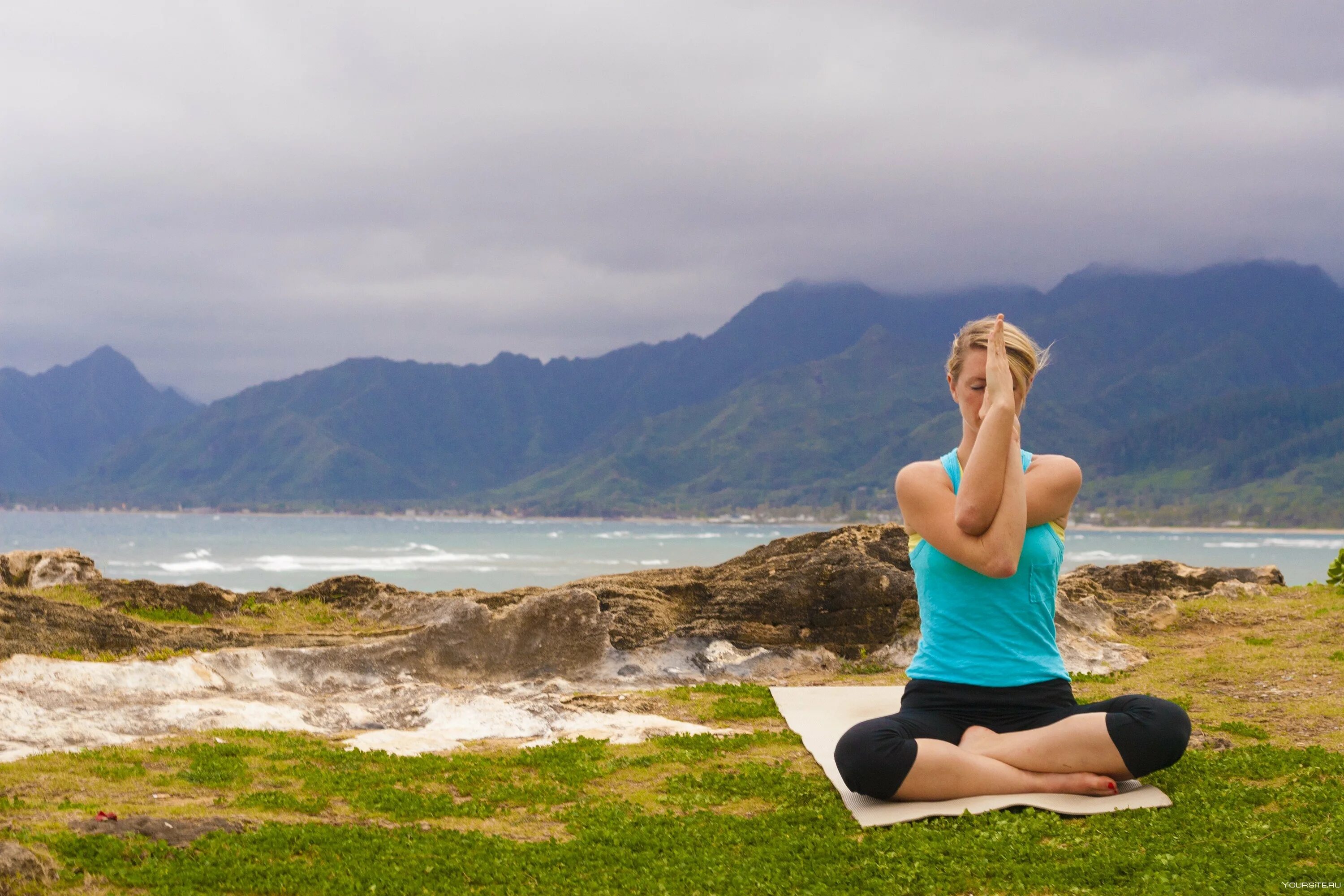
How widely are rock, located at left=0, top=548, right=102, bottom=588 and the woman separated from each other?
1356 centimetres

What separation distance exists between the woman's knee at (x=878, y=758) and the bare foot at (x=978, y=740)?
41 centimetres

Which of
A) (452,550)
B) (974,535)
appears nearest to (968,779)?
(974,535)

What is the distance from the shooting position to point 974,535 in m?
6.14

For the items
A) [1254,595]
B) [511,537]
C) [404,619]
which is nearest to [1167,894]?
[404,619]

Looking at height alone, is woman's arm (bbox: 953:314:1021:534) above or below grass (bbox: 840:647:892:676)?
above

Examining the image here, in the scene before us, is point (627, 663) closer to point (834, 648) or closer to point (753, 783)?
point (834, 648)

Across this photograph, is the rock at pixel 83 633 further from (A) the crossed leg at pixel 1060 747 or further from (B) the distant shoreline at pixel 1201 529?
(B) the distant shoreline at pixel 1201 529

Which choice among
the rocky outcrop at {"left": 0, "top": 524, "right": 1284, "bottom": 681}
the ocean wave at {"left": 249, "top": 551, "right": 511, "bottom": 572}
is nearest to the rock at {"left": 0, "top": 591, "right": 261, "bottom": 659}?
the rocky outcrop at {"left": 0, "top": 524, "right": 1284, "bottom": 681}

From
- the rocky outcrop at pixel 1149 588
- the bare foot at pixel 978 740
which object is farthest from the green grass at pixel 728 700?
the rocky outcrop at pixel 1149 588

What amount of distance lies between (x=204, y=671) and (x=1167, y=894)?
33.6 feet

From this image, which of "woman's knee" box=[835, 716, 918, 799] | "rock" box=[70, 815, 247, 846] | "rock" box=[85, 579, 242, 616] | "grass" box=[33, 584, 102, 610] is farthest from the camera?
"rock" box=[85, 579, 242, 616]

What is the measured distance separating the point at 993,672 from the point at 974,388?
1813 millimetres

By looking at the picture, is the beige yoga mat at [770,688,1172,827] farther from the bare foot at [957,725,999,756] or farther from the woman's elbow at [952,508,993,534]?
the woman's elbow at [952,508,993,534]

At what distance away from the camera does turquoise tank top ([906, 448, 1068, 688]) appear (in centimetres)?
639
